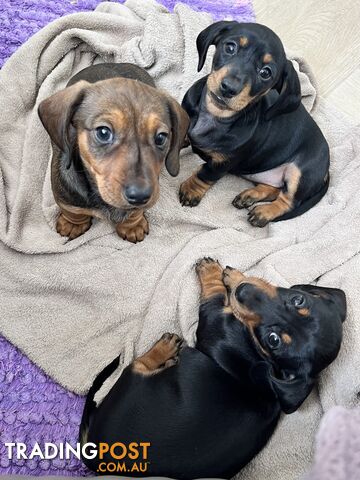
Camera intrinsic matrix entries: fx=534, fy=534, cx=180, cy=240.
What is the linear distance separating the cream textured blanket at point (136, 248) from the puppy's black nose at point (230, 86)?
2.65 ft

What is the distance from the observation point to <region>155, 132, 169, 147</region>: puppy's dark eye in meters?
2.25

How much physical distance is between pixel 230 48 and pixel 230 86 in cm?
20

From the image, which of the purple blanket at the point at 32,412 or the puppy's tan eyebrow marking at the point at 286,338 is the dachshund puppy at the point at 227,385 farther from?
the purple blanket at the point at 32,412

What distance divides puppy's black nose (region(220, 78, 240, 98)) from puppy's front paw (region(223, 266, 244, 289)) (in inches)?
35.5

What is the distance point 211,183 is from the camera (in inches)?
120

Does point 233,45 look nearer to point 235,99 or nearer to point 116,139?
point 235,99

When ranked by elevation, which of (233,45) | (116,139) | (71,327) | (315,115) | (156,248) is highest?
(233,45)

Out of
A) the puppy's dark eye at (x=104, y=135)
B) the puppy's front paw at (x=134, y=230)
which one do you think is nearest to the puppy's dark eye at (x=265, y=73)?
the puppy's dark eye at (x=104, y=135)

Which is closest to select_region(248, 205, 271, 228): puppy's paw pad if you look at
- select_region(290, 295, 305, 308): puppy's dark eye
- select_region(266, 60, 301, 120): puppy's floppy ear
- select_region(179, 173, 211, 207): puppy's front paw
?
select_region(179, 173, 211, 207): puppy's front paw

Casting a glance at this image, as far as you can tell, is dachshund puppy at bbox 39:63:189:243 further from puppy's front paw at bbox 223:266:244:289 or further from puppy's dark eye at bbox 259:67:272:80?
puppy's front paw at bbox 223:266:244:289

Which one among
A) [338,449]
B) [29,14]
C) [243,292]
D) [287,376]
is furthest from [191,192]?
[338,449]

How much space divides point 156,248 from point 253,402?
103 cm

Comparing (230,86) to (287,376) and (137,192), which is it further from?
(287,376)

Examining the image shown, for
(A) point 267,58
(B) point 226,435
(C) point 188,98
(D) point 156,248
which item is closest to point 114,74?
(C) point 188,98
